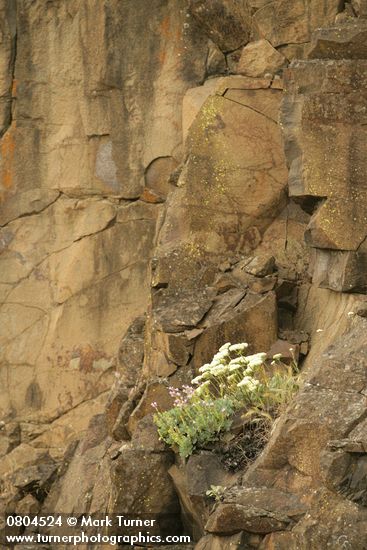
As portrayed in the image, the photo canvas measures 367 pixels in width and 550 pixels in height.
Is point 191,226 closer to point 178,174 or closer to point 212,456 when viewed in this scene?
point 178,174

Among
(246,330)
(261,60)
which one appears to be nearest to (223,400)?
(246,330)

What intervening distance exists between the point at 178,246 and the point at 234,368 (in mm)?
2321

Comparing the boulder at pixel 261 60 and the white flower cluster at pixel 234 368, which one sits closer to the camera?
the white flower cluster at pixel 234 368

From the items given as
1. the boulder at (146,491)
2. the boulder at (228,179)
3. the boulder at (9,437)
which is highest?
the boulder at (228,179)

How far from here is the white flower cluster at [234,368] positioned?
42.7ft

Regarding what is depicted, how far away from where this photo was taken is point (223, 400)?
1302cm

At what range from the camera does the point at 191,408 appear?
13.2 m

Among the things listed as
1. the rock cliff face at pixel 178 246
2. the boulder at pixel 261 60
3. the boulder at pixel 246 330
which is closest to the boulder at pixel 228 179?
the rock cliff face at pixel 178 246

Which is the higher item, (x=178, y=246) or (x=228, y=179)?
(x=228, y=179)

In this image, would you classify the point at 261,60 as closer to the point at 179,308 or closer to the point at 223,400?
the point at 179,308

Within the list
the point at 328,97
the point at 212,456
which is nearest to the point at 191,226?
the point at 328,97

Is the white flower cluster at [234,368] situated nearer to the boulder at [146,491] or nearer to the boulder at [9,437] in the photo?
the boulder at [146,491]

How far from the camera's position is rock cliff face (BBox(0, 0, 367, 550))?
12031 mm

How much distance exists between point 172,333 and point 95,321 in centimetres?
325
